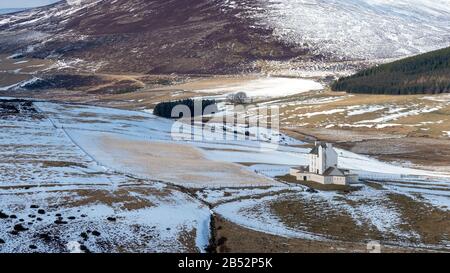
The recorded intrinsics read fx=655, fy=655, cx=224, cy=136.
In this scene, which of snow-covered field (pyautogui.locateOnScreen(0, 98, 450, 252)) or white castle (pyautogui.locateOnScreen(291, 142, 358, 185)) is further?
white castle (pyautogui.locateOnScreen(291, 142, 358, 185))

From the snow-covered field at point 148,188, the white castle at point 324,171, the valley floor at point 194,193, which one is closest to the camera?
the snow-covered field at point 148,188

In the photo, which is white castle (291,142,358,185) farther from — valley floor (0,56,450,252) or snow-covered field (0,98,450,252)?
snow-covered field (0,98,450,252)

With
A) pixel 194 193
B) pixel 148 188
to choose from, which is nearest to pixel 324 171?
pixel 194 193

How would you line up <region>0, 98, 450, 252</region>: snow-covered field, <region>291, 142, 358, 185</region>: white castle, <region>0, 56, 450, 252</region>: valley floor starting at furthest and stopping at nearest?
<region>291, 142, 358, 185</region>: white castle → <region>0, 56, 450, 252</region>: valley floor → <region>0, 98, 450, 252</region>: snow-covered field

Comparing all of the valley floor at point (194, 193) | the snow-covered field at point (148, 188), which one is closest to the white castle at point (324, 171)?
the valley floor at point (194, 193)

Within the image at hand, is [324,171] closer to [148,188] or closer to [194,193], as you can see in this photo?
[194,193]

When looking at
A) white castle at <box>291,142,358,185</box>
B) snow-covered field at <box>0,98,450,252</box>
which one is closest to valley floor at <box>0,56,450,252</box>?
snow-covered field at <box>0,98,450,252</box>

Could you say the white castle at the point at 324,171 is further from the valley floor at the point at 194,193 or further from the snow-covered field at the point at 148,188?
the snow-covered field at the point at 148,188

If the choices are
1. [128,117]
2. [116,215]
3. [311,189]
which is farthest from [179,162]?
[128,117]
